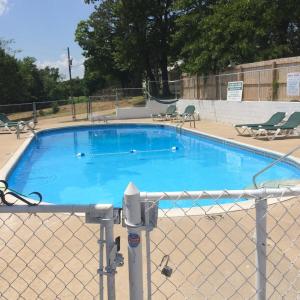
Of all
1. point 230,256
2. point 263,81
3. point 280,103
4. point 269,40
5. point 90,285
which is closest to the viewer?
point 90,285

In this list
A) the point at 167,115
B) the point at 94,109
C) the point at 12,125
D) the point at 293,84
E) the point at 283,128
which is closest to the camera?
the point at 283,128

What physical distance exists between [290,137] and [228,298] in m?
11.1

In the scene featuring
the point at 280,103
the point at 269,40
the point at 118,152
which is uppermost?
the point at 269,40

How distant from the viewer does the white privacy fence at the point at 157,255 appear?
2057mm

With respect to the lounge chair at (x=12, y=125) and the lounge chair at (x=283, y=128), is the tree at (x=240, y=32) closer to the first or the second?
the lounge chair at (x=283, y=128)

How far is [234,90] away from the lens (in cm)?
1920

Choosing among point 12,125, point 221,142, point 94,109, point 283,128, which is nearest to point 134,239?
point 283,128

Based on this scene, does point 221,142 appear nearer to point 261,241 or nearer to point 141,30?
point 261,241

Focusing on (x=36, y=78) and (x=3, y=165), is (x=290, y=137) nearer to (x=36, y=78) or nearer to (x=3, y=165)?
(x=3, y=165)

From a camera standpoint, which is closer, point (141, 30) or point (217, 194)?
point (217, 194)

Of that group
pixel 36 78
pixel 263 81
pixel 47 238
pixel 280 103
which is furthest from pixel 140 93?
pixel 36 78

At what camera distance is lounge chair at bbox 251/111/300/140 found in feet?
43.2

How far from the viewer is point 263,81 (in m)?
17.1

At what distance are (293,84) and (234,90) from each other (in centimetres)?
455
